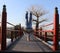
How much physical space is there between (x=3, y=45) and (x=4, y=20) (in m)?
0.84

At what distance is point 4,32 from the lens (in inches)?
254

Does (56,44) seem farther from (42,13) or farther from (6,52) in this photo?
(42,13)

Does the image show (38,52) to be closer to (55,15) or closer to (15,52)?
(15,52)

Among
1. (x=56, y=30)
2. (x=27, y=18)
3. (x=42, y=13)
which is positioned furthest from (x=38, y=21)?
(x=56, y=30)

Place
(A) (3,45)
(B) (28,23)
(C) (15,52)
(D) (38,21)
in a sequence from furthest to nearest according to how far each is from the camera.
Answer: (D) (38,21), (B) (28,23), (A) (3,45), (C) (15,52)

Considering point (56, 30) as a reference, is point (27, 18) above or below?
above

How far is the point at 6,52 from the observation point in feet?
19.6

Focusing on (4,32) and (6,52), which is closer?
(6,52)

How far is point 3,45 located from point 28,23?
3837 millimetres

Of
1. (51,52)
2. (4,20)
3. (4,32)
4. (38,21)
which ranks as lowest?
(51,52)

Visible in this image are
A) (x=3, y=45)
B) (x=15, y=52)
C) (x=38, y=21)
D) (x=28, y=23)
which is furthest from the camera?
(x=38, y=21)

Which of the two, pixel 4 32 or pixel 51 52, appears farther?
pixel 4 32

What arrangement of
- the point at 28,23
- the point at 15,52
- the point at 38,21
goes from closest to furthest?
1. the point at 15,52
2. the point at 28,23
3. the point at 38,21

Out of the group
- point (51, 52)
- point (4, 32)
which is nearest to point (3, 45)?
point (4, 32)
